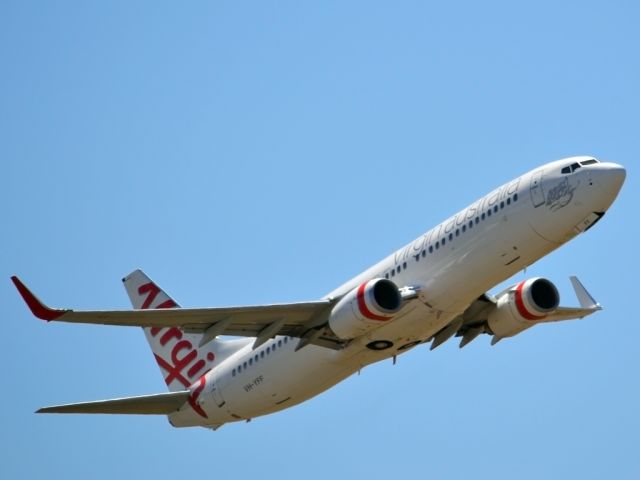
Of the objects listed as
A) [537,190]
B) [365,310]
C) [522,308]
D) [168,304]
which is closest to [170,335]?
[168,304]

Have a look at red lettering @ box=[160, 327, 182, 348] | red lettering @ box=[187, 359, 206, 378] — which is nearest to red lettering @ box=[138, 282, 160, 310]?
red lettering @ box=[160, 327, 182, 348]

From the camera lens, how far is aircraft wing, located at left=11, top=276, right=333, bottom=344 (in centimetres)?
4441

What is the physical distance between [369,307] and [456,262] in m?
3.51

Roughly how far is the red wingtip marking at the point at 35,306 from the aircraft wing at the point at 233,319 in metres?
1.03

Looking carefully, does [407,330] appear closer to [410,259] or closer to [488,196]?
[410,259]

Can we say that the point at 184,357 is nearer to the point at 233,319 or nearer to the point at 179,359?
the point at 179,359

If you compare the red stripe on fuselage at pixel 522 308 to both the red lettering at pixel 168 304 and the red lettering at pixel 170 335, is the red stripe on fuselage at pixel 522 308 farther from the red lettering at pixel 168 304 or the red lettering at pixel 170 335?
the red lettering at pixel 168 304

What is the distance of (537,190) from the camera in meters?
44.6

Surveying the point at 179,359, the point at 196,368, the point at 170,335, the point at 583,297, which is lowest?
the point at 583,297

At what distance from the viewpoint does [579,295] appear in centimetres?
5619

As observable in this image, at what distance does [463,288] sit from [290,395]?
884 cm

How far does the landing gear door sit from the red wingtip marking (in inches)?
655

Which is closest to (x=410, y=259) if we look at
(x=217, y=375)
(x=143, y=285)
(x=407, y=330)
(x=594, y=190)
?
(x=407, y=330)

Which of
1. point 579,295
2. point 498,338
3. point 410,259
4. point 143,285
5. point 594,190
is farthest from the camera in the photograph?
point 143,285
